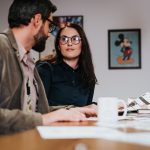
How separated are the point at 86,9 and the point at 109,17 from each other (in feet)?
0.99

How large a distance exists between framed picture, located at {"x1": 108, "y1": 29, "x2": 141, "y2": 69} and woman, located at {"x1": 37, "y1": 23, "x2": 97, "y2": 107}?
1.62 metres

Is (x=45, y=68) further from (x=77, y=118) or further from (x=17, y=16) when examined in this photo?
(x=77, y=118)

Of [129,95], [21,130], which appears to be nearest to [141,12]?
[129,95]

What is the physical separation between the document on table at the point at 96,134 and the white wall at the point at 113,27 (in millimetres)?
3064

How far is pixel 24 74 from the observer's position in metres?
1.55

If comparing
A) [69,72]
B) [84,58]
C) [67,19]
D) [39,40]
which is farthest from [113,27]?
[39,40]

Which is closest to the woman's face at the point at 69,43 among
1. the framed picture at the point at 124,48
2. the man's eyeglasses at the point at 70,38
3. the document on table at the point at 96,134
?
the man's eyeglasses at the point at 70,38

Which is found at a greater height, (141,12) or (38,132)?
(141,12)

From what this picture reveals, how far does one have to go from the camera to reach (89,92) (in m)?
2.50

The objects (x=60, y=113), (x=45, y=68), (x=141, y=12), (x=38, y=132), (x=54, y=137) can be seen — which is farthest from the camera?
(x=141, y=12)

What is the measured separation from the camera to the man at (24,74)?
115 centimetres

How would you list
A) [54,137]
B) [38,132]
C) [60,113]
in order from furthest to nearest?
1. [60,113]
2. [38,132]
3. [54,137]

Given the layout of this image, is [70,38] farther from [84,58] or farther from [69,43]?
[84,58]

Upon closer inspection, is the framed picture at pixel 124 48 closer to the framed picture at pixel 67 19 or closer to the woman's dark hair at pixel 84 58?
the framed picture at pixel 67 19
